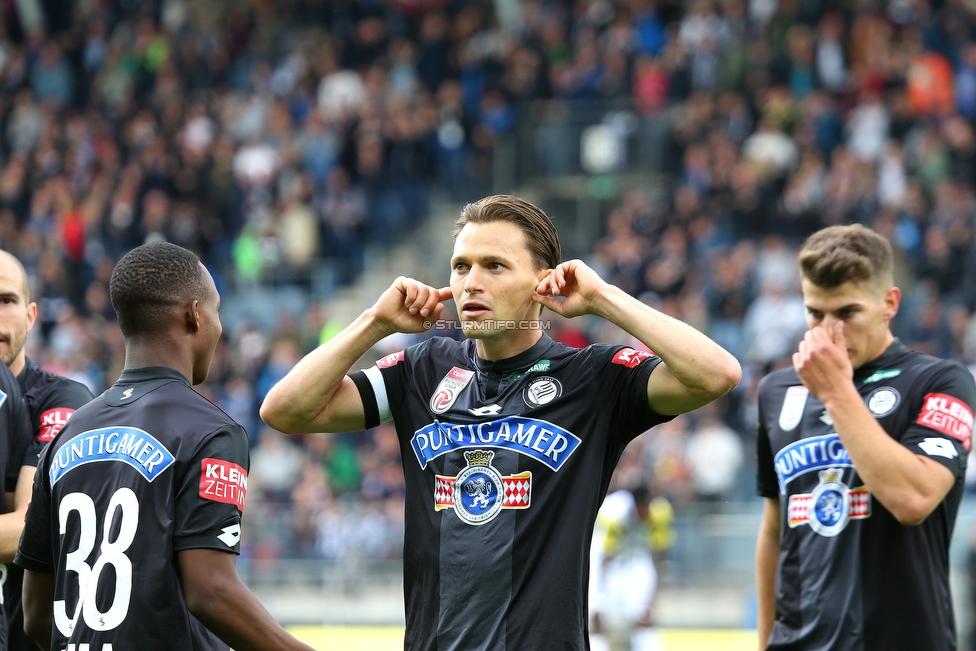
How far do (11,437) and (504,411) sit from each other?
1.99m

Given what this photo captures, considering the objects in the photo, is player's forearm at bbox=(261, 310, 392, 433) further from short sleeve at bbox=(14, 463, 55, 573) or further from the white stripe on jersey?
short sleeve at bbox=(14, 463, 55, 573)

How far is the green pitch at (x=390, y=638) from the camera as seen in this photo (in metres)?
12.6

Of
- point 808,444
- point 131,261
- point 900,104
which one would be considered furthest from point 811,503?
point 900,104

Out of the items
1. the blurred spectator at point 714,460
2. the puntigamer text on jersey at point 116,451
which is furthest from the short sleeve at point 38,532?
the blurred spectator at point 714,460

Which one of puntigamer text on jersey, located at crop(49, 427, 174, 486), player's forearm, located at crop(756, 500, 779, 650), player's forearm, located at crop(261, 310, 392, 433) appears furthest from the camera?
player's forearm, located at crop(756, 500, 779, 650)

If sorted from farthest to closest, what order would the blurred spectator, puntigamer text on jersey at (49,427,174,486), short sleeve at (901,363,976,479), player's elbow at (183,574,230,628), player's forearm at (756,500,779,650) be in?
1. the blurred spectator
2. player's forearm at (756,500,779,650)
3. short sleeve at (901,363,976,479)
4. puntigamer text on jersey at (49,427,174,486)
5. player's elbow at (183,574,230,628)

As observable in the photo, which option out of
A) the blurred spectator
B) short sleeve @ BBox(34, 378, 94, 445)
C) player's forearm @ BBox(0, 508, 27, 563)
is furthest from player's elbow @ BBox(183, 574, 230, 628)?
the blurred spectator

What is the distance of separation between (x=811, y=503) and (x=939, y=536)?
1.67 feet

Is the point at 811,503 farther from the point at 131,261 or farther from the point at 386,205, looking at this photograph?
the point at 386,205

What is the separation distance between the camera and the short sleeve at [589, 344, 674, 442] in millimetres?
4250

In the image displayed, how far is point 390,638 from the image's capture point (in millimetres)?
13070

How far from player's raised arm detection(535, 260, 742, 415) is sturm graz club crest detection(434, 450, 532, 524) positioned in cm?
56

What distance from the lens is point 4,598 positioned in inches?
190

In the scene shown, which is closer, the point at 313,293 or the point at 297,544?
the point at 297,544
